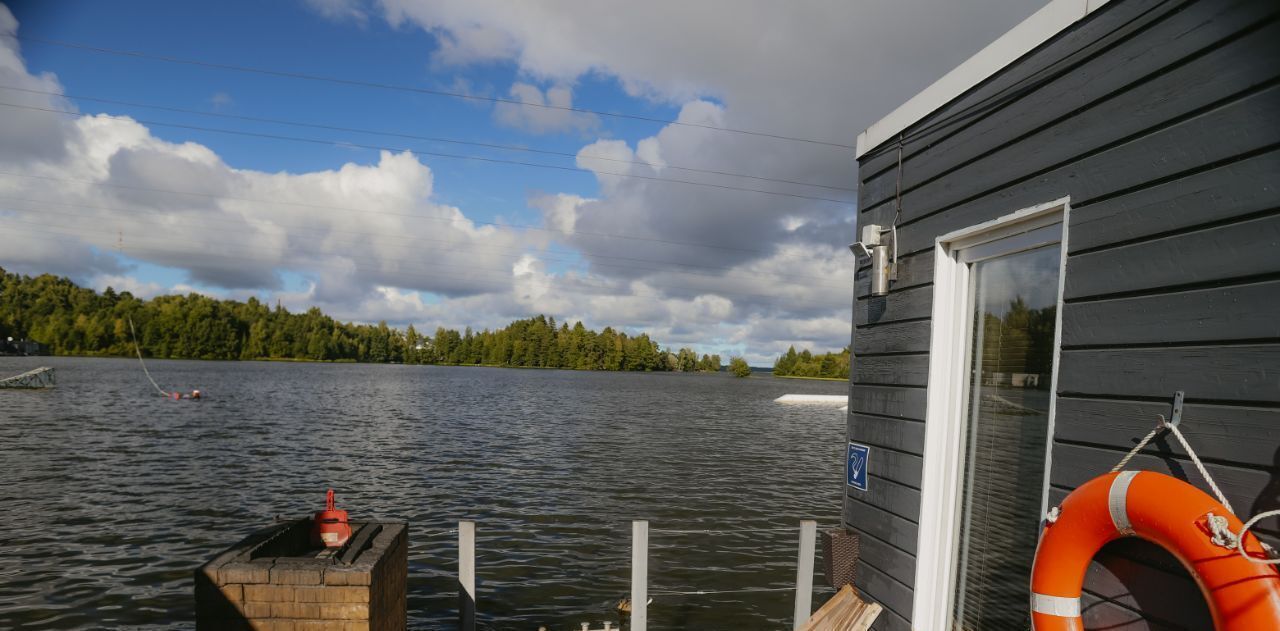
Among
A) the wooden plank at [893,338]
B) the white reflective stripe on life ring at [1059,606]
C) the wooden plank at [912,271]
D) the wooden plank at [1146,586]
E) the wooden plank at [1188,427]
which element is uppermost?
the wooden plank at [912,271]

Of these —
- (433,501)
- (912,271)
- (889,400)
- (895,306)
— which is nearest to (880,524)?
(889,400)

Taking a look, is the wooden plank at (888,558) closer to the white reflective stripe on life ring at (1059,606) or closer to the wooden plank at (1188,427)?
the white reflective stripe on life ring at (1059,606)

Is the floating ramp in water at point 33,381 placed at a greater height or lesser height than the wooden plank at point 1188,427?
lesser

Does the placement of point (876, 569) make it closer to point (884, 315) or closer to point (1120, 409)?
point (884, 315)

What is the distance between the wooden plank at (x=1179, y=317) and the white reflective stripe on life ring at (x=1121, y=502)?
1.42ft

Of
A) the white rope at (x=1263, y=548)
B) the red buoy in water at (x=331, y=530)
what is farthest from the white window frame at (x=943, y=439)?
the red buoy in water at (x=331, y=530)

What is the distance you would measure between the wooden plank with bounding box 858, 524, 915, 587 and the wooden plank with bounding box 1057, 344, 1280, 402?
52.1 inches

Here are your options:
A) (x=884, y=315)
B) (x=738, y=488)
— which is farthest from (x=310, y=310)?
(x=884, y=315)

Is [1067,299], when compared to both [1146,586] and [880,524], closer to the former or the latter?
[1146,586]

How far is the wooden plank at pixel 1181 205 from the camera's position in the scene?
175 centimetres

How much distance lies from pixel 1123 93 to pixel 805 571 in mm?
3294

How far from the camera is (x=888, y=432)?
355 cm

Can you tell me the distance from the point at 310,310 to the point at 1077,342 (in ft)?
402

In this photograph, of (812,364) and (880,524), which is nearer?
(880,524)
